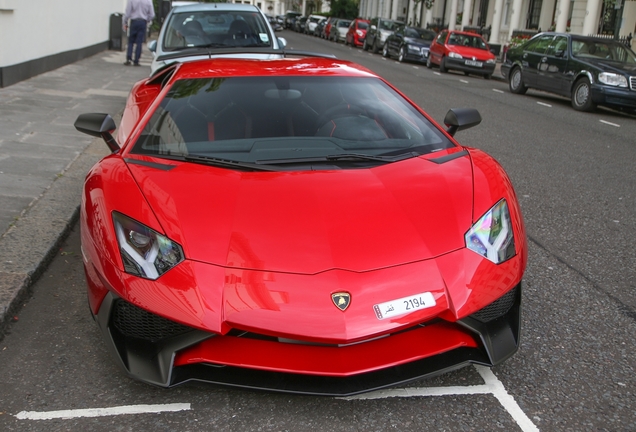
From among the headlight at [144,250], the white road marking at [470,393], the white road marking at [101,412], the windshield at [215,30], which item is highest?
the windshield at [215,30]

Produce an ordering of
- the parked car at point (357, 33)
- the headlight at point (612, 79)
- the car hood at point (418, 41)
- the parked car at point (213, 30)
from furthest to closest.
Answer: the parked car at point (357, 33), the car hood at point (418, 41), the headlight at point (612, 79), the parked car at point (213, 30)

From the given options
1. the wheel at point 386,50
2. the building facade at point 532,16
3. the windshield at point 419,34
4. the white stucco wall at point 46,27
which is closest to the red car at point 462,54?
the windshield at point 419,34

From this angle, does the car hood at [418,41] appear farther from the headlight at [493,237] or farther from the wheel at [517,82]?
the headlight at [493,237]

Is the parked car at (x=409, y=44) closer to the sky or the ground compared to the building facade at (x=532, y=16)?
closer to the ground

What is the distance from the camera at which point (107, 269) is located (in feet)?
9.36

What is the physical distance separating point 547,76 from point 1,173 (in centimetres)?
1324

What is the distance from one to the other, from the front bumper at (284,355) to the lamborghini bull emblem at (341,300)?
153 millimetres

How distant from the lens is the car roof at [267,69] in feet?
13.7

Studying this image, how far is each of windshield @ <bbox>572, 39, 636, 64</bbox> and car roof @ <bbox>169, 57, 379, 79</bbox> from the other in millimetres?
12581

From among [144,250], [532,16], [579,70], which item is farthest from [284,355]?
[532,16]

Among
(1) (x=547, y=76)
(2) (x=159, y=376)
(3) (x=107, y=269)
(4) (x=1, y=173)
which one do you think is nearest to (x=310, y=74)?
(3) (x=107, y=269)

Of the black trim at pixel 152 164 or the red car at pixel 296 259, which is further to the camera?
the black trim at pixel 152 164

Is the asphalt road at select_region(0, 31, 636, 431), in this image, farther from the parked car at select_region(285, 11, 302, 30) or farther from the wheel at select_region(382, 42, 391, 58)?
the parked car at select_region(285, 11, 302, 30)

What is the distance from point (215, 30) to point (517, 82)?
10.2 meters
